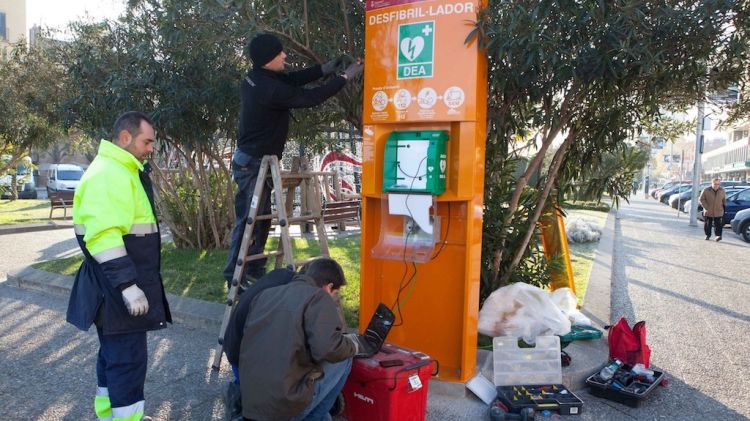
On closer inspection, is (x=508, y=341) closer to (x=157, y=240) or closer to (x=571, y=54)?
(x=571, y=54)

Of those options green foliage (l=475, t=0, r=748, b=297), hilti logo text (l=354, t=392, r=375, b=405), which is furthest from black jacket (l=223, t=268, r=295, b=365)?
green foliage (l=475, t=0, r=748, b=297)

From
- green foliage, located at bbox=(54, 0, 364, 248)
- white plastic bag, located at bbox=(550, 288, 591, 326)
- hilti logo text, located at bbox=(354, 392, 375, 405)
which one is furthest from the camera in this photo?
white plastic bag, located at bbox=(550, 288, 591, 326)

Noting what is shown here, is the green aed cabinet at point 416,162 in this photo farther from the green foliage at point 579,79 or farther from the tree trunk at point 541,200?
the tree trunk at point 541,200

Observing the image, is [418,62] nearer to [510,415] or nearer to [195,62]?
[510,415]

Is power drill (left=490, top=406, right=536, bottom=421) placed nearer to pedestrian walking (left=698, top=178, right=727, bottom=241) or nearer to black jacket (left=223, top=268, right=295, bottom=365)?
black jacket (left=223, top=268, right=295, bottom=365)

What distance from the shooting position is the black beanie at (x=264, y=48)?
14.0 feet

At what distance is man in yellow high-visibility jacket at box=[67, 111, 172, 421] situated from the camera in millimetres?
2965

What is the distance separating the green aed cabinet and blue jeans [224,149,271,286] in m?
1.15

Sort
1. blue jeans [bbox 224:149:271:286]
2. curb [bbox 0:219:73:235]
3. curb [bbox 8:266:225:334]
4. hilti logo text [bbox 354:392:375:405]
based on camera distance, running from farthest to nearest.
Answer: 1. curb [bbox 0:219:73:235]
2. curb [bbox 8:266:225:334]
3. blue jeans [bbox 224:149:271:286]
4. hilti logo text [bbox 354:392:375:405]

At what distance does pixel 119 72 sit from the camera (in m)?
6.78

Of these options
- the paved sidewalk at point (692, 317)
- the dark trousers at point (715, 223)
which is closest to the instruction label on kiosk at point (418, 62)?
the paved sidewalk at point (692, 317)

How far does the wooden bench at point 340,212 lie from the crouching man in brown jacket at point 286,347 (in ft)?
30.7

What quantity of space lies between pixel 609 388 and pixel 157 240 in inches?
130

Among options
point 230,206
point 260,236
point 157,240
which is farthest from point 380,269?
point 230,206
